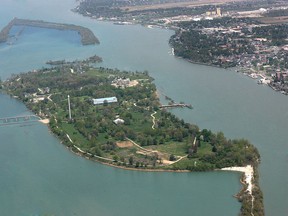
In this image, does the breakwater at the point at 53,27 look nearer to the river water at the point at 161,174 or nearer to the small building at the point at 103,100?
the river water at the point at 161,174

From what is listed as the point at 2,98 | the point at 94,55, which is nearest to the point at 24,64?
the point at 94,55

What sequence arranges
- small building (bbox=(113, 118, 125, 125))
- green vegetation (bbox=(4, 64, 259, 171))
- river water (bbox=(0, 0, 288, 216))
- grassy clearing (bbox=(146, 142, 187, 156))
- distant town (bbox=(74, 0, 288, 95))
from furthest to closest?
distant town (bbox=(74, 0, 288, 95)), small building (bbox=(113, 118, 125, 125)), grassy clearing (bbox=(146, 142, 187, 156)), green vegetation (bbox=(4, 64, 259, 171)), river water (bbox=(0, 0, 288, 216))

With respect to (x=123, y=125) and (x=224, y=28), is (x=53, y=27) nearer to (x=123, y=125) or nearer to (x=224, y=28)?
(x=224, y=28)

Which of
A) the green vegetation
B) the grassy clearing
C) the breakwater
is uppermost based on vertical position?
the breakwater

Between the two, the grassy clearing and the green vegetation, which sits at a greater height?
the green vegetation

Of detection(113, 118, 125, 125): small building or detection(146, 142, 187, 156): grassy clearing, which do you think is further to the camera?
detection(113, 118, 125, 125): small building

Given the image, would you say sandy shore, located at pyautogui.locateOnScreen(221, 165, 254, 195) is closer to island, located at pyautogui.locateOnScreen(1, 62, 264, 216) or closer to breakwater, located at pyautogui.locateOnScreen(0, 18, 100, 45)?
island, located at pyautogui.locateOnScreen(1, 62, 264, 216)

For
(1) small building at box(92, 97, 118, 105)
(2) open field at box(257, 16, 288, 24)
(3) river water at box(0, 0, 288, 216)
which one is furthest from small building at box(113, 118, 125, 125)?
(2) open field at box(257, 16, 288, 24)
